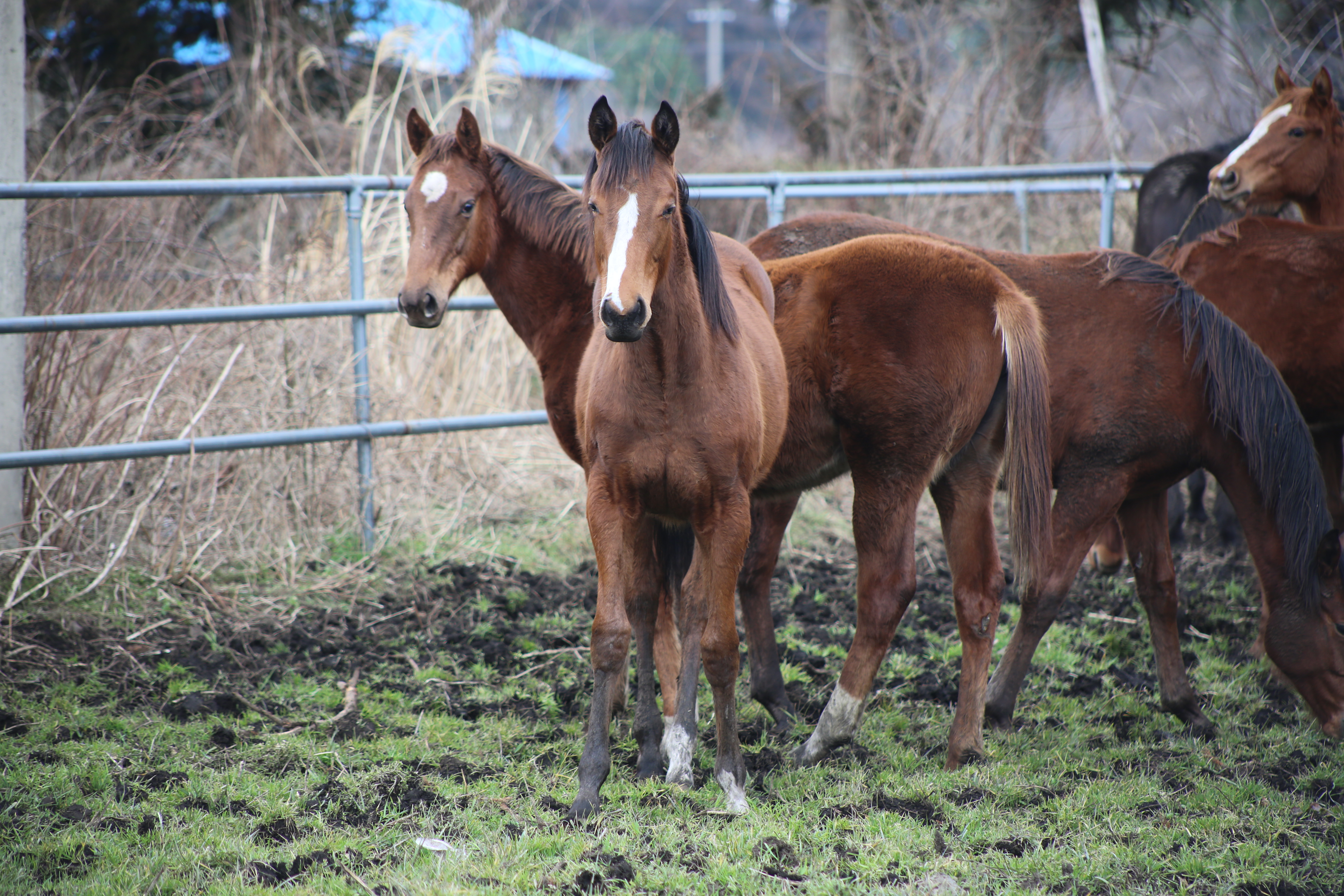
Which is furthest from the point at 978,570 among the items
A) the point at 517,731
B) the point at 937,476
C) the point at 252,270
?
the point at 252,270

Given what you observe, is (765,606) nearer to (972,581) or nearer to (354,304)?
(972,581)

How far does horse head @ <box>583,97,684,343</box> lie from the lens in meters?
2.52

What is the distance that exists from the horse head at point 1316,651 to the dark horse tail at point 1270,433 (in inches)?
1.8

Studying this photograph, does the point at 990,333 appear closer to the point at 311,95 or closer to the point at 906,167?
the point at 906,167

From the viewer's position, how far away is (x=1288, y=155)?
4984mm

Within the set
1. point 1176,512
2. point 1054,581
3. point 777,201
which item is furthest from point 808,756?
point 777,201

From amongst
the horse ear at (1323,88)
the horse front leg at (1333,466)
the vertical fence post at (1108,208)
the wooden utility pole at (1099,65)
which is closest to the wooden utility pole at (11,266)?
the horse front leg at (1333,466)

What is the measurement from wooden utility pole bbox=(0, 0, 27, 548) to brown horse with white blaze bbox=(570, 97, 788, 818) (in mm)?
2741

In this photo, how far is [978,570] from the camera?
11.6ft

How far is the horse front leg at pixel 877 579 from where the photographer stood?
3.36 metres

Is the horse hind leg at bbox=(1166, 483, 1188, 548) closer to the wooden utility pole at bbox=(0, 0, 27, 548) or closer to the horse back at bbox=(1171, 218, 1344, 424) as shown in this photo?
the horse back at bbox=(1171, 218, 1344, 424)

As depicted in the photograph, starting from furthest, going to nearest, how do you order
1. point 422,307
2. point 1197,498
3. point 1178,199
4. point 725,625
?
1. point 1178,199
2. point 1197,498
3. point 422,307
4. point 725,625

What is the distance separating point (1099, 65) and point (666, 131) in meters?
8.80

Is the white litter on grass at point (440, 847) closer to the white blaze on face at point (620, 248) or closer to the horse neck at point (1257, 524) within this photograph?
the white blaze on face at point (620, 248)
